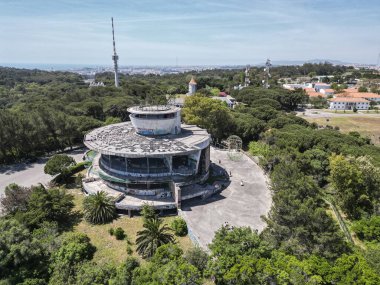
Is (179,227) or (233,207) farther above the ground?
(233,207)

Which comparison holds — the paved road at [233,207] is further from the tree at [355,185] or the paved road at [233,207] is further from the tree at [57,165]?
the tree at [57,165]

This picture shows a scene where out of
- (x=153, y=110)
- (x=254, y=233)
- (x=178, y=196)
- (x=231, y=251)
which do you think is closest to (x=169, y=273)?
(x=231, y=251)

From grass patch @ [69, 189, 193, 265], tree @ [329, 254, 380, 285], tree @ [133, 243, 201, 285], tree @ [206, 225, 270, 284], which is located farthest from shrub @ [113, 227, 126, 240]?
tree @ [329, 254, 380, 285]

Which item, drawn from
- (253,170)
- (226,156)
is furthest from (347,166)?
(226,156)

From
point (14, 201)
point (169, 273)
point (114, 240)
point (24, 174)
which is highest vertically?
point (169, 273)

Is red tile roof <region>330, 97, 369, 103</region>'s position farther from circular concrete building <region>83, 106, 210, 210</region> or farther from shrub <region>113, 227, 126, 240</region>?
shrub <region>113, 227, 126, 240</region>

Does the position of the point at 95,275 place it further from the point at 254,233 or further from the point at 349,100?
the point at 349,100
